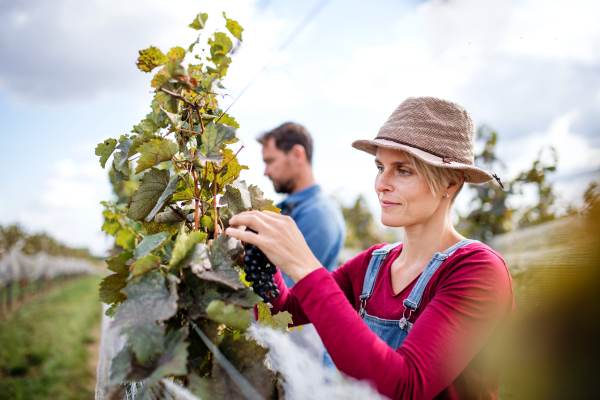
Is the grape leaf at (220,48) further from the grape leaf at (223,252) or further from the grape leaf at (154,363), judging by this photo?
the grape leaf at (154,363)

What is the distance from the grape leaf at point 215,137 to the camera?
108 cm

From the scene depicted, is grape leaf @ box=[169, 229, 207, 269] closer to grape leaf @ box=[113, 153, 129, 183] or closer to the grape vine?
the grape vine

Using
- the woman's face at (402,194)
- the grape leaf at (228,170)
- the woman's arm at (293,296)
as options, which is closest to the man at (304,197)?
the woman's arm at (293,296)

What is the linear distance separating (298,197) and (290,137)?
625mm

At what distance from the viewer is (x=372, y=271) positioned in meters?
1.65

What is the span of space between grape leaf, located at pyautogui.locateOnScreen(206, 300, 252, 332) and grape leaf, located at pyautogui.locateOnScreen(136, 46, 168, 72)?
0.80m

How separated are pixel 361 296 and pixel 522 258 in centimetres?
176

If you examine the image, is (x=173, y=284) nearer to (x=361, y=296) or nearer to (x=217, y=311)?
(x=217, y=311)

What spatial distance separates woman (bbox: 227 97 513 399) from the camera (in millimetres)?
983

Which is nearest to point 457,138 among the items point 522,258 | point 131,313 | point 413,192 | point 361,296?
point 413,192

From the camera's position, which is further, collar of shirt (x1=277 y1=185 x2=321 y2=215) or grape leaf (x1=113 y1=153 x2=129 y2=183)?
collar of shirt (x1=277 y1=185 x2=321 y2=215)

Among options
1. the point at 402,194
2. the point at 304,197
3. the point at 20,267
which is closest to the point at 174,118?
the point at 402,194

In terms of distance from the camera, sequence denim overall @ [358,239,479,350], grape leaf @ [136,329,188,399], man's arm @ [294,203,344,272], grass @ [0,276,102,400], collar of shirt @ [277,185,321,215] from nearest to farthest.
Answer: grape leaf @ [136,329,188,399]
denim overall @ [358,239,479,350]
man's arm @ [294,203,344,272]
collar of shirt @ [277,185,321,215]
grass @ [0,276,102,400]

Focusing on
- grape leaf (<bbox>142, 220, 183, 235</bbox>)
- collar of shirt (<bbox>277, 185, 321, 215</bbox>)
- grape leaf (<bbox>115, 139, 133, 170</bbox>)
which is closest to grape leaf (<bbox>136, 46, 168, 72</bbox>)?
grape leaf (<bbox>115, 139, 133, 170</bbox>)
